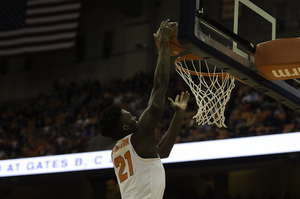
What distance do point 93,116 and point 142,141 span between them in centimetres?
793

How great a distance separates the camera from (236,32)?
115 inches

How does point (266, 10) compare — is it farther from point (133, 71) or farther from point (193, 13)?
point (133, 71)

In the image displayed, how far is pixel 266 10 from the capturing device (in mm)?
3205

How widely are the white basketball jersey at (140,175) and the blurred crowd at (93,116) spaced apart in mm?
2770

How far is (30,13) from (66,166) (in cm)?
645

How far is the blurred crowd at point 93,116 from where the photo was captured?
7039mm

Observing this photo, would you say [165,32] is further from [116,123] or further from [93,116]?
[93,116]

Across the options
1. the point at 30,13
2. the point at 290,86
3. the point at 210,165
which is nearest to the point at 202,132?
the point at 210,165

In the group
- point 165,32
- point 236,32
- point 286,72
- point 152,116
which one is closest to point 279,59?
point 286,72

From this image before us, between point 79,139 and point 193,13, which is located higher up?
point 193,13

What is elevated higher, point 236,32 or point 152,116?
point 236,32

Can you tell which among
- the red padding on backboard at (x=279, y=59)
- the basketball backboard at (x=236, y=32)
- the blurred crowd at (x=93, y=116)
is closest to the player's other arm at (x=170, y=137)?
the basketball backboard at (x=236, y=32)

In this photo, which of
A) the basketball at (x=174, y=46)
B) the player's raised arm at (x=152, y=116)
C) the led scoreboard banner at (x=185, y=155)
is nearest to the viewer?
the player's raised arm at (x=152, y=116)

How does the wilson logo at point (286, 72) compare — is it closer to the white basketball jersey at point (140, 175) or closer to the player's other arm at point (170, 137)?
the player's other arm at point (170, 137)
